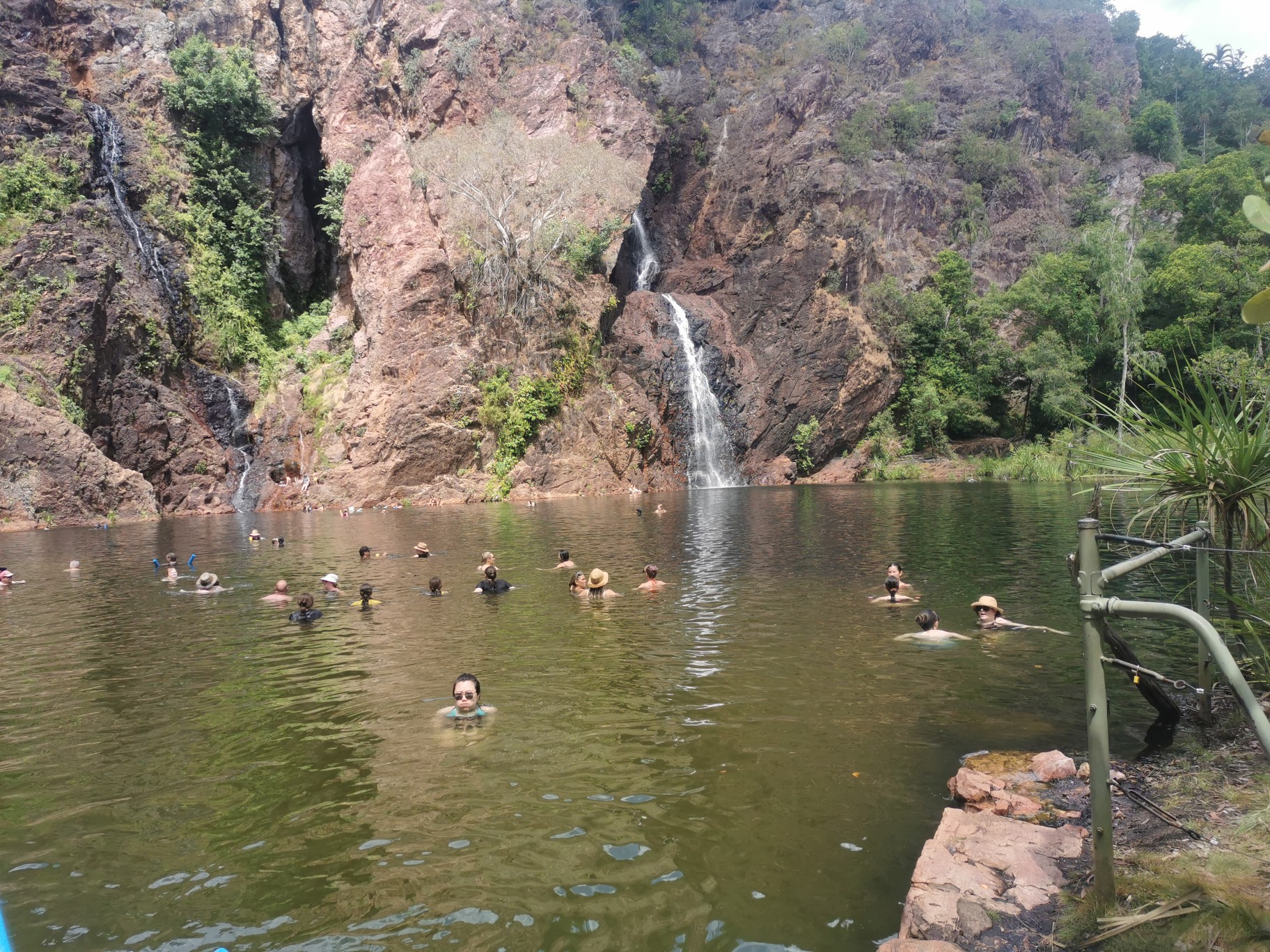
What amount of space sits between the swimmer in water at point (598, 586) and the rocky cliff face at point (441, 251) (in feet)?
86.0

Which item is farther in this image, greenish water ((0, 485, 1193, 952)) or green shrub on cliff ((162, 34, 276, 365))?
green shrub on cliff ((162, 34, 276, 365))

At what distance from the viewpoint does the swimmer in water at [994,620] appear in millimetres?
11602

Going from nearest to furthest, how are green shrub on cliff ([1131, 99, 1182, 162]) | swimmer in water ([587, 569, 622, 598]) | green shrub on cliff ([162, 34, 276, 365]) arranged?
swimmer in water ([587, 569, 622, 598])
green shrub on cliff ([162, 34, 276, 365])
green shrub on cliff ([1131, 99, 1182, 162])

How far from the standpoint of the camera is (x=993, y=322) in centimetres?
5547

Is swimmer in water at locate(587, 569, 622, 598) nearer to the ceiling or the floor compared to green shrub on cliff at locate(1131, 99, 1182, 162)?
nearer to the floor

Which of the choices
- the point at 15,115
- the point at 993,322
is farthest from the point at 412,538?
the point at 993,322

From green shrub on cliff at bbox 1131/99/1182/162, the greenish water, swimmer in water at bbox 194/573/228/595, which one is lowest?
the greenish water

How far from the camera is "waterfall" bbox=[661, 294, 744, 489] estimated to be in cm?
4834

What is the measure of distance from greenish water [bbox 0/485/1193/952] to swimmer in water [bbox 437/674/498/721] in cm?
23

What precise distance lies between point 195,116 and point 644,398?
31.4 meters

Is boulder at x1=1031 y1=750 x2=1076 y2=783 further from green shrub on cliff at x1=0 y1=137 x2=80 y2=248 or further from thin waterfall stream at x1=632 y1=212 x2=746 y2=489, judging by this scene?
green shrub on cliff at x1=0 y1=137 x2=80 y2=248

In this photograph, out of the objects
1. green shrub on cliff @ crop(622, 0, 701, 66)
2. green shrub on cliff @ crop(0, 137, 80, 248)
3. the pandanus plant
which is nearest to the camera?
the pandanus plant

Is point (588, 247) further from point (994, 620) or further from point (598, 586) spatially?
point (994, 620)

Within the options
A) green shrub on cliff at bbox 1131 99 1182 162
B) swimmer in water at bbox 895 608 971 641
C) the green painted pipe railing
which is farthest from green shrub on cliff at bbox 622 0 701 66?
the green painted pipe railing
